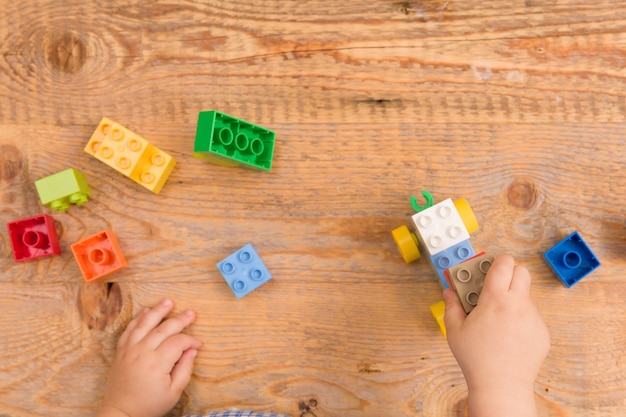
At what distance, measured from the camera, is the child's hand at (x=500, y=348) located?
0.60 m

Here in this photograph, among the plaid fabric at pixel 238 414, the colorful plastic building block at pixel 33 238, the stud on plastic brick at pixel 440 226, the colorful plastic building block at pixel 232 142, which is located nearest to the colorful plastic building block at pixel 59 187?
the colorful plastic building block at pixel 33 238

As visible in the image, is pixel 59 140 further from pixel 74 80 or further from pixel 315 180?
pixel 315 180

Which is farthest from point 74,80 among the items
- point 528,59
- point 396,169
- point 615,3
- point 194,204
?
point 615,3

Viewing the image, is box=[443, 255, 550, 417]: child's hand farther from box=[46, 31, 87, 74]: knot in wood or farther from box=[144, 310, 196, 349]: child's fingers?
box=[46, 31, 87, 74]: knot in wood

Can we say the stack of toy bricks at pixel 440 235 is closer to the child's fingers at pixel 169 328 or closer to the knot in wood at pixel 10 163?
the child's fingers at pixel 169 328

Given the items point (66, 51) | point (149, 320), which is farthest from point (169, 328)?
point (66, 51)

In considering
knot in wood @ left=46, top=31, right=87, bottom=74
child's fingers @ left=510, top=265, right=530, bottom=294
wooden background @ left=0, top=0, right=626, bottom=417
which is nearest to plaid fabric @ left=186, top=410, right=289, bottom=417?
wooden background @ left=0, top=0, right=626, bottom=417

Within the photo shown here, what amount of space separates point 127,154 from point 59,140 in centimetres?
13

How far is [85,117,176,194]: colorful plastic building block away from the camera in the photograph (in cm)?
73

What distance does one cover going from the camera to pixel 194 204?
0.76 metres

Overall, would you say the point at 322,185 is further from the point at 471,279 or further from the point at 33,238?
the point at 33,238

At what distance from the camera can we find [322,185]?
758mm

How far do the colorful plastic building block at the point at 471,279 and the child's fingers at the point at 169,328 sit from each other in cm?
38

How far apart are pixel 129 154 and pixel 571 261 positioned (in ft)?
2.10
